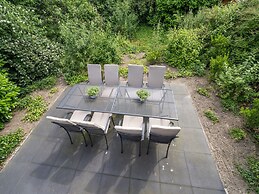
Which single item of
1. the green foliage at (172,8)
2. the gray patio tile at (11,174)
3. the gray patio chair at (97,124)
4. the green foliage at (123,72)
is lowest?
the gray patio tile at (11,174)

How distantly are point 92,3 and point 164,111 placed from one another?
26.5 ft

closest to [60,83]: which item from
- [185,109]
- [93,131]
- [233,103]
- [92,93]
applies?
[92,93]

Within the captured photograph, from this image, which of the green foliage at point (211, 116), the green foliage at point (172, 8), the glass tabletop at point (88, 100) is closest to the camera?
the glass tabletop at point (88, 100)

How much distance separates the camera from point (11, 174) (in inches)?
149

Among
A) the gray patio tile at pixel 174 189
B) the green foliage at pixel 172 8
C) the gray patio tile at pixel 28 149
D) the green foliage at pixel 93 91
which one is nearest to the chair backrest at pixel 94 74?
the green foliage at pixel 93 91

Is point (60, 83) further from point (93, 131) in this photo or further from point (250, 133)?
point (250, 133)

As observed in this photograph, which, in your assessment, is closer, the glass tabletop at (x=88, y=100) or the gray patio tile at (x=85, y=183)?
the gray patio tile at (x=85, y=183)

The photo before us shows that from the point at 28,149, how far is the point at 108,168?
2.13 m

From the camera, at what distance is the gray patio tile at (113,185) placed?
3424mm

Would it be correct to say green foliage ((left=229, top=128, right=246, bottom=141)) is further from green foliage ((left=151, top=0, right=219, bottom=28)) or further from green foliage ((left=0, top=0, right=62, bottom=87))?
green foliage ((left=151, top=0, right=219, bottom=28))

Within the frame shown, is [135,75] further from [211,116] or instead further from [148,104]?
[211,116]

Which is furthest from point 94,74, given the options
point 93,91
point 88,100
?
point 88,100

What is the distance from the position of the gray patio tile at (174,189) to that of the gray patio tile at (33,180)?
7.98 ft

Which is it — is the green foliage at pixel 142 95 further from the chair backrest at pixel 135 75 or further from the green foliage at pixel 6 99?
the green foliage at pixel 6 99
